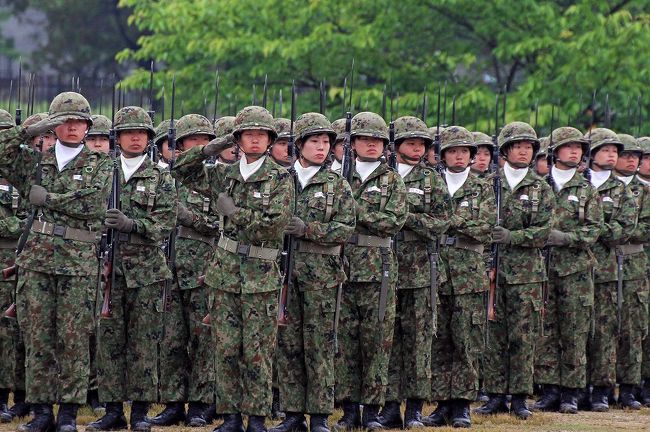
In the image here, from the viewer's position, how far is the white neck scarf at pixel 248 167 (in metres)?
12.0

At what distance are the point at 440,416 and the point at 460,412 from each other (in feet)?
0.70

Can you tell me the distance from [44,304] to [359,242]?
102 inches

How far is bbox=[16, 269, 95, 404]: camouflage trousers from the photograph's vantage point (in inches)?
471

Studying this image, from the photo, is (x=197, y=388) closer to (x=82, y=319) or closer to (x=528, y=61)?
(x=82, y=319)

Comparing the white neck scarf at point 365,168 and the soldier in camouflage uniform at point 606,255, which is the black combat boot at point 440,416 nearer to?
the white neck scarf at point 365,168

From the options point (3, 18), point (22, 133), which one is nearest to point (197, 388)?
point (22, 133)

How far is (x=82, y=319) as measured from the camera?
12.0 metres

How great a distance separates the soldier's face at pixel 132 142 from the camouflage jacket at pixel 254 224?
3.50 ft

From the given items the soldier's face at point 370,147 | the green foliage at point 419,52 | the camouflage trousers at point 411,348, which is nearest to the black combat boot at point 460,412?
the camouflage trousers at point 411,348

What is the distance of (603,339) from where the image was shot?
15844mm

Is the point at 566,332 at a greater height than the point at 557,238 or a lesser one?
lesser

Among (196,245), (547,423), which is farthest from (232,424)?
(547,423)

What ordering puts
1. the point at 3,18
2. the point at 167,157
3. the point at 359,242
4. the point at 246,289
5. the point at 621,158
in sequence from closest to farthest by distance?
the point at 246,289
the point at 359,242
the point at 167,157
the point at 621,158
the point at 3,18

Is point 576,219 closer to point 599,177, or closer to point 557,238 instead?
point 557,238
